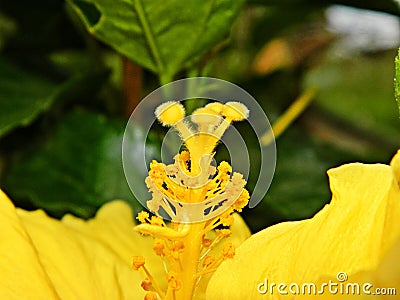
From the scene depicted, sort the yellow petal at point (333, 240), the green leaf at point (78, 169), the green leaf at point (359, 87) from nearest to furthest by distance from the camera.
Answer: the yellow petal at point (333, 240) → the green leaf at point (78, 169) → the green leaf at point (359, 87)

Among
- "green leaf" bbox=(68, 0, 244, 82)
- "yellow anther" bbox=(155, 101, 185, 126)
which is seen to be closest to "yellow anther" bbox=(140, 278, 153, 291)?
"yellow anther" bbox=(155, 101, 185, 126)

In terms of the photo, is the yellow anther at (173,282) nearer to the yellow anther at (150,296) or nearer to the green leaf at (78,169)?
the yellow anther at (150,296)

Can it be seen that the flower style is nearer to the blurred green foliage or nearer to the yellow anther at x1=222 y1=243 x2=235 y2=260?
the yellow anther at x1=222 y1=243 x2=235 y2=260

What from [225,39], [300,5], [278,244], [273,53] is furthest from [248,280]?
[273,53]

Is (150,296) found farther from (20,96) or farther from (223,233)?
(20,96)

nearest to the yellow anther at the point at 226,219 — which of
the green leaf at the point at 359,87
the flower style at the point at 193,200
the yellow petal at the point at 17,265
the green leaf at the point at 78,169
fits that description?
the flower style at the point at 193,200

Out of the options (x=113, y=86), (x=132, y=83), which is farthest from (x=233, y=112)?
(x=113, y=86)
